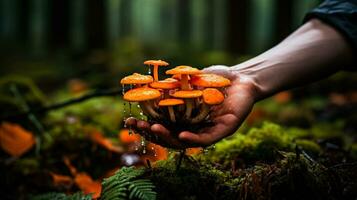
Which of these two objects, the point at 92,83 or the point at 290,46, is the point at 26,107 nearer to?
the point at 290,46

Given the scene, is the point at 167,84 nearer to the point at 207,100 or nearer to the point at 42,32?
the point at 207,100

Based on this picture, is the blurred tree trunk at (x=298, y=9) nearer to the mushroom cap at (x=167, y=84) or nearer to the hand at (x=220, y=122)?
the hand at (x=220, y=122)

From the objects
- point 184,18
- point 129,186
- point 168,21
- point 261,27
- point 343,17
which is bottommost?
point 261,27

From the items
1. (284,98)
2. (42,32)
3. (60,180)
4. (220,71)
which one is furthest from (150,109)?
(42,32)

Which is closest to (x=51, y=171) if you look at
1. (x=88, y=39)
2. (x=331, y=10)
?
(x=331, y=10)

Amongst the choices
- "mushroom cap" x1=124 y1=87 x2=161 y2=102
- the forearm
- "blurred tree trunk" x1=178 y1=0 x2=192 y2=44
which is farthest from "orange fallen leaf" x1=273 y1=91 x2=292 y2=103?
"blurred tree trunk" x1=178 y1=0 x2=192 y2=44

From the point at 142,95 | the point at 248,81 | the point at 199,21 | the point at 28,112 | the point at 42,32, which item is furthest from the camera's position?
the point at 199,21
